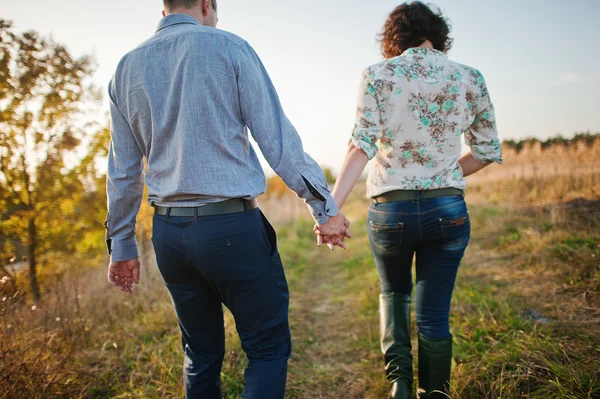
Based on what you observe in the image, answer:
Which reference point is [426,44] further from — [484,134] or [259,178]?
[259,178]

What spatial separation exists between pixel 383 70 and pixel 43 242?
14.2ft

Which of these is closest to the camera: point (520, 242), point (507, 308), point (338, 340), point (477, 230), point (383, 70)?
point (383, 70)

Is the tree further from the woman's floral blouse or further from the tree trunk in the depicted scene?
the woman's floral blouse

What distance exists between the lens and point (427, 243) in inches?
71.7

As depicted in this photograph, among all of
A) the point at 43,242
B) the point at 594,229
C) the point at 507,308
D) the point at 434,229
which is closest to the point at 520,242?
the point at 594,229

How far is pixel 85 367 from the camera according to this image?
8.55ft

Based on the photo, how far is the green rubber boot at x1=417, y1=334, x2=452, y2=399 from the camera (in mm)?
1849

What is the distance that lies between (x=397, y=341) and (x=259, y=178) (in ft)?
4.20

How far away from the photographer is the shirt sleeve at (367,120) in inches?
68.8

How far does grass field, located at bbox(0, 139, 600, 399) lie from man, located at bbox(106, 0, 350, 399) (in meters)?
1.17

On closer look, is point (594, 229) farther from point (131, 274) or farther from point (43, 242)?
point (43, 242)

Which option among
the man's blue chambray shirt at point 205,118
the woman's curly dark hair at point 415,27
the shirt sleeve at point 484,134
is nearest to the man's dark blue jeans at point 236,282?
the man's blue chambray shirt at point 205,118

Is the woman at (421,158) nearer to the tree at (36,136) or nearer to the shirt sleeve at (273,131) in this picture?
the shirt sleeve at (273,131)

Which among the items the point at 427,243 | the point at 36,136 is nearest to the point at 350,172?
the point at 427,243
